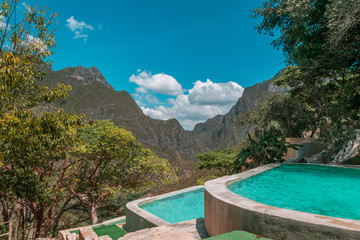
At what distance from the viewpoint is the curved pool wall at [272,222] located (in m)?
2.35

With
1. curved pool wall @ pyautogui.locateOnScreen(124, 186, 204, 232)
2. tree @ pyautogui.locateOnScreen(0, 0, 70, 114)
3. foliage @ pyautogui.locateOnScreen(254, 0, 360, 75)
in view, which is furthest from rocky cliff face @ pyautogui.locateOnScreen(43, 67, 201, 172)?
tree @ pyautogui.locateOnScreen(0, 0, 70, 114)

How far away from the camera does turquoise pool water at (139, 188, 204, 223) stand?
8.73 m

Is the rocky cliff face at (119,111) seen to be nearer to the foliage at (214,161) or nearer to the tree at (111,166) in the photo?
the foliage at (214,161)

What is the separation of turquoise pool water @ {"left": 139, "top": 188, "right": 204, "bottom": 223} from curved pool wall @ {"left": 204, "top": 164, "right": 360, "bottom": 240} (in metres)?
5.06

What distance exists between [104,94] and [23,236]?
392 ft

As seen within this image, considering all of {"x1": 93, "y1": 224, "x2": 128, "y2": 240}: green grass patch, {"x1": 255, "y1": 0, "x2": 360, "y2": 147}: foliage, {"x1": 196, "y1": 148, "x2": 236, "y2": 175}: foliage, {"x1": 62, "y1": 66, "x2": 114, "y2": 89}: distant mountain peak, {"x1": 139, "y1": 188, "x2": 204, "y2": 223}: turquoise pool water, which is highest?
{"x1": 62, "y1": 66, "x2": 114, "y2": 89}: distant mountain peak

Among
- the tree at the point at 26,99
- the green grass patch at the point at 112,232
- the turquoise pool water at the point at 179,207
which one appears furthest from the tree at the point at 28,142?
the turquoise pool water at the point at 179,207

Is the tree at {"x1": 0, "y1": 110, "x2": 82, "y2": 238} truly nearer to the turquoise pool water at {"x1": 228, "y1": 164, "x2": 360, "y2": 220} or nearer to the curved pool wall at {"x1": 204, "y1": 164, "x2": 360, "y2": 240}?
the curved pool wall at {"x1": 204, "y1": 164, "x2": 360, "y2": 240}

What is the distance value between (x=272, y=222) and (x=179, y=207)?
7.70m

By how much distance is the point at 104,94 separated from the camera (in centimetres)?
12388

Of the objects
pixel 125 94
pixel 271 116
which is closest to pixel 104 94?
pixel 125 94

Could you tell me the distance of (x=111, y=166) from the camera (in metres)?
16.7

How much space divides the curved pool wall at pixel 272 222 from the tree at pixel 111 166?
11.3 meters

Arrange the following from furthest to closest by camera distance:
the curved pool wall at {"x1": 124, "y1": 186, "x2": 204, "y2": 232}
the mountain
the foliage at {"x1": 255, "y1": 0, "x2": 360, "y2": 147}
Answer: the mountain
the foliage at {"x1": 255, "y1": 0, "x2": 360, "y2": 147}
the curved pool wall at {"x1": 124, "y1": 186, "x2": 204, "y2": 232}
